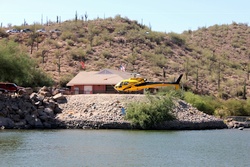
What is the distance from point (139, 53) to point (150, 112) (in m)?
59.9

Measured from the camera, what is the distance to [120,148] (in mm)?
44156

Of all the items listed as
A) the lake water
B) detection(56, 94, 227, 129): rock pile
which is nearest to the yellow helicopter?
detection(56, 94, 227, 129): rock pile

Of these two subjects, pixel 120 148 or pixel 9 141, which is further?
pixel 9 141

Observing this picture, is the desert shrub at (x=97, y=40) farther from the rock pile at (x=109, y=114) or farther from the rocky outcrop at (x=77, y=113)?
the rocky outcrop at (x=77, y=113)

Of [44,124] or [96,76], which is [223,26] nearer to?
[96,76]

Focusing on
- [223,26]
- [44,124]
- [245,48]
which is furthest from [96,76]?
[223,26]

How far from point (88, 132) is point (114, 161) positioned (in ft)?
69.1

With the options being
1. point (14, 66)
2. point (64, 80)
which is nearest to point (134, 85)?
point (14, 66)

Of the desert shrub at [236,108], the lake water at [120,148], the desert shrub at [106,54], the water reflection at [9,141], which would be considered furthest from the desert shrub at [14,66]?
the desert shrub at [106,54]

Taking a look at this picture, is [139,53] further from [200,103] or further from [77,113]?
[77,113]

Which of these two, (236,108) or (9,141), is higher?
(236,108)

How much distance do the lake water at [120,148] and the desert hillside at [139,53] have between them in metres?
40.3

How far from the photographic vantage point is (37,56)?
110062 mm

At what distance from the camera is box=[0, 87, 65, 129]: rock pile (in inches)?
2445
